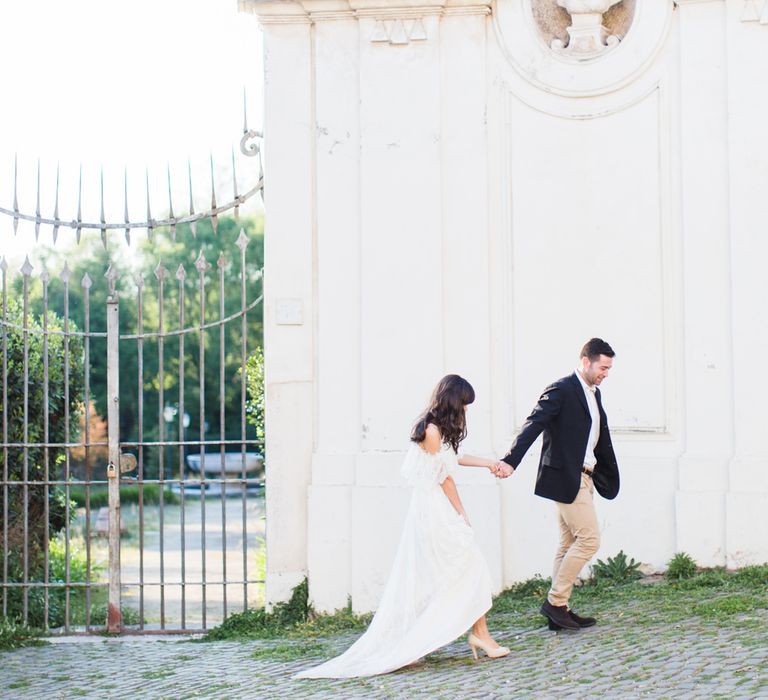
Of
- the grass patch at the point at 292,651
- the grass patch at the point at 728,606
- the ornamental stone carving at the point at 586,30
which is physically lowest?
the grass patch at the point at 292,651

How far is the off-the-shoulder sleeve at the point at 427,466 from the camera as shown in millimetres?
6223

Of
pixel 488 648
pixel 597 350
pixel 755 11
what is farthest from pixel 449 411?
pixel 755 11

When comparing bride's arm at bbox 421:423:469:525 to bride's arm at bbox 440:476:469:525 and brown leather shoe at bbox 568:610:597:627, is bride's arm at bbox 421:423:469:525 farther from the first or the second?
brown leather shoe at bbox 568:610:597:627

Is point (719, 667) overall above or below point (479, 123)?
below

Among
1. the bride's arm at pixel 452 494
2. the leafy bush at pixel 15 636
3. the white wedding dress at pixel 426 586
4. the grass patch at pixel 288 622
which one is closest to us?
the white wedding dress at pixel 426 586

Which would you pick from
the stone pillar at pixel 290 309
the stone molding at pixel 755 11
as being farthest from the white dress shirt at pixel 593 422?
the stone molding at pixel 755 11

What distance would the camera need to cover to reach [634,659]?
19.2ft

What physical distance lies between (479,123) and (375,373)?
187 cm

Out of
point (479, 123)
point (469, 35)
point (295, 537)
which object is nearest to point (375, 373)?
point (295, 537)

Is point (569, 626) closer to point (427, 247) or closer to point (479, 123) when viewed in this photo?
point (427, 247)

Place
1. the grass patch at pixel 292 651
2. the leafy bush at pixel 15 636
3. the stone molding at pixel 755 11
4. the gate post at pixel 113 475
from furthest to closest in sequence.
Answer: the gate post at pixel 113 475
the leafy bush at pixel 15 636
the stone molding at pixel 755 11
the grass patch at pixel 292 651

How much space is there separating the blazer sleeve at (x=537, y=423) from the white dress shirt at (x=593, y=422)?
0.18 meters

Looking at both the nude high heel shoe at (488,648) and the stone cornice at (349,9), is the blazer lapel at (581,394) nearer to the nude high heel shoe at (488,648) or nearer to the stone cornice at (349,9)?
the nude high heel shoe at (488,648)

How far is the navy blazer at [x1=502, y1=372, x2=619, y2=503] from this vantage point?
650 centimetres
